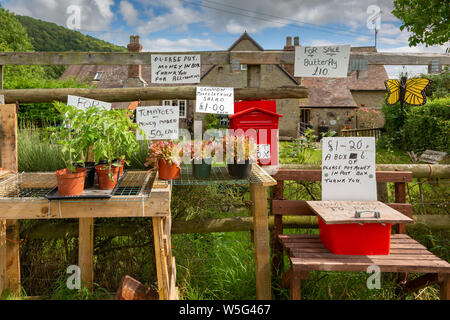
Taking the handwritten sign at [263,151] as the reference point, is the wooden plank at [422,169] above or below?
below

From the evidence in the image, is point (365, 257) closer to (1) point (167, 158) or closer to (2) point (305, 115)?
(1) point (167, 158)

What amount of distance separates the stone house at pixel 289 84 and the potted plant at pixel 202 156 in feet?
50.6

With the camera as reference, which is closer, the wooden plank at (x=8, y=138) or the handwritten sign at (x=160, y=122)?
the wooden plank at (x=8, y=138)

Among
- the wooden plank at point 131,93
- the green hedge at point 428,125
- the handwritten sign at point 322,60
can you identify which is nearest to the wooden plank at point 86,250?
the wooden plank at point 131,93

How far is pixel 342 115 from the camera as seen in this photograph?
21562 mm

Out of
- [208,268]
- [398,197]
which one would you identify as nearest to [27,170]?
[208,268]

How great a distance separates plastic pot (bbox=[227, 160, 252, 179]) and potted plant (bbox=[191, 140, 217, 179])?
0.16 metres

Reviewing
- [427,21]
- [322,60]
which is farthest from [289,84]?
[322,60]

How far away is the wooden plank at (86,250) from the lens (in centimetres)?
254

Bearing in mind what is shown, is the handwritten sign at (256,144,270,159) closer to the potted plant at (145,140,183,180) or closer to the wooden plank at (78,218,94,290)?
the potted plant at (145,140,183,180)

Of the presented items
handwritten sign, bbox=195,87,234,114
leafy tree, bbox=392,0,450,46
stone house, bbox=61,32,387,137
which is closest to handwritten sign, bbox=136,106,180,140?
handwritten sign, bbox=195,87,234,114

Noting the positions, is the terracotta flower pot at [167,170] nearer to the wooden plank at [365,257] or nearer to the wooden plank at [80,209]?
the wooden plank at [80,209]

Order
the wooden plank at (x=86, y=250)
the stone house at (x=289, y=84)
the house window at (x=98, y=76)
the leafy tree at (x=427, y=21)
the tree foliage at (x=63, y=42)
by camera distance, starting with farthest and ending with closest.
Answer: the tree foliage at (x=63, y=42)
the house window at (x=98, y=76)
the stone house at (x=289, y=84)
the leafy tree at (x=427, y=21)
the wooden plank at (x=86, y=250)
